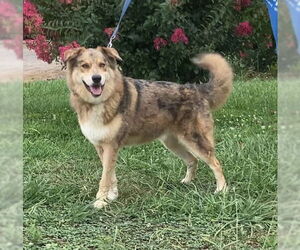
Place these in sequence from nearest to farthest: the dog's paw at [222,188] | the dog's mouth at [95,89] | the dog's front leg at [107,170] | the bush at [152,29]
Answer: the dog's mouth at [95,89] → the dog's front leg at [107,170] → the dog's paw at [222,188] → the bush at [152,29]

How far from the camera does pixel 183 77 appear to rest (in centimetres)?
1035

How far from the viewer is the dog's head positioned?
5.18 metres

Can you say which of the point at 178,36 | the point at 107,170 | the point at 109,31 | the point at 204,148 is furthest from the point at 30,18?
the point at 204,148

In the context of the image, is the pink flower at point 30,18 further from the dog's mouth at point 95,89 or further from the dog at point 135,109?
the dog's mouth at point 95,89

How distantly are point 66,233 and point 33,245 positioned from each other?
13.8 inches

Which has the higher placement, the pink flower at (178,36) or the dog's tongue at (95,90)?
the dog's tongue at (95,90)

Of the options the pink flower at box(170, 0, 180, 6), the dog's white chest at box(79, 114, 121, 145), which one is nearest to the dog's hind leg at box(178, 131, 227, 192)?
the dog's white chest at box(79, 114, 121, 145)

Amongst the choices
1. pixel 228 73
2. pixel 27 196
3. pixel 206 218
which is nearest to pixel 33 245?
pixel 27 196

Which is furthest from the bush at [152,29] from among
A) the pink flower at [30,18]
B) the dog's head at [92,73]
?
the dog's head at [92,73]

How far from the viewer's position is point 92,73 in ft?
16.9

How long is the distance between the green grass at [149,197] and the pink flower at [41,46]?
1.44 m

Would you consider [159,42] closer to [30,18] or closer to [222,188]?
[30,18]

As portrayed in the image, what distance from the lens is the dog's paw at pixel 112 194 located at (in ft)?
18.0

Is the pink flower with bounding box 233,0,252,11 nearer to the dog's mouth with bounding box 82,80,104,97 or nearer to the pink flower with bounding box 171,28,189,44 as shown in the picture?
the pink flower with bounding box 171,28,189,44
